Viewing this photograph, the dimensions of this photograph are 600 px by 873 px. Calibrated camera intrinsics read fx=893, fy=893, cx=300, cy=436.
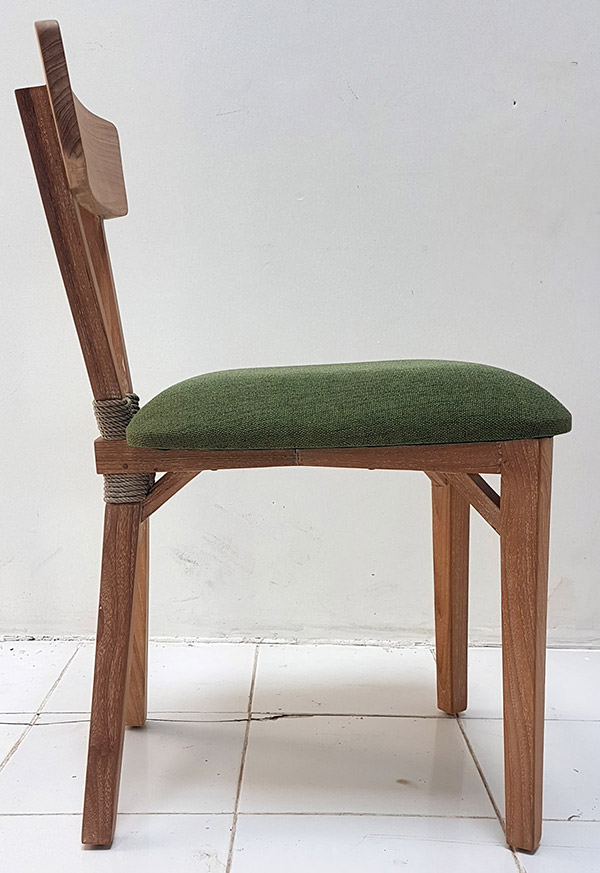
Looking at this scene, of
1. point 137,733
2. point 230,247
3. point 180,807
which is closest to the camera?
point 180,807

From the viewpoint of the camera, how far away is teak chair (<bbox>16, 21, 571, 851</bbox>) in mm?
911

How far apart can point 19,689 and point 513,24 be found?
4.56 feet

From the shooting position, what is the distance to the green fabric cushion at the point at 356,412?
0.91 m

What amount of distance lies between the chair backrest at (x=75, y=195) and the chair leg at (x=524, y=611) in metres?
0.46

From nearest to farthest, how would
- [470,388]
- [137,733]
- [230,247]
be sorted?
[470,388] < [137,733] < [230,247]

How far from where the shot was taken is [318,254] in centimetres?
157

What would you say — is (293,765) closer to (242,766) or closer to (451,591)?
(242,766)

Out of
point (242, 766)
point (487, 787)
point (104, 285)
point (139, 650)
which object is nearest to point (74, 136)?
point (104, 285)

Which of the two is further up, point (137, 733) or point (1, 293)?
point (1, 293)

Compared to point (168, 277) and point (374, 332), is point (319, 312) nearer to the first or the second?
point (374, 332)

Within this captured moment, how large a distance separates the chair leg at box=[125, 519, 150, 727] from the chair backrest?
30 cm

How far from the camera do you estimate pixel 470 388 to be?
3.03 feet

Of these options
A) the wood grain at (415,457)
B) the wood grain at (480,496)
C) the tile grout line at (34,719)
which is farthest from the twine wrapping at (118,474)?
the tile grout line at (34,719)

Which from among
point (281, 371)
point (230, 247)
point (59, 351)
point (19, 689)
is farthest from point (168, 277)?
point (19, 689)
